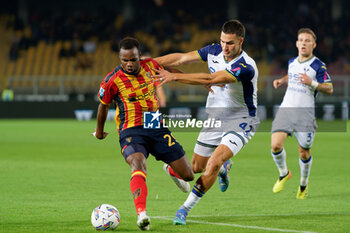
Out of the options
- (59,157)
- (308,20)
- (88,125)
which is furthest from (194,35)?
(59,157)

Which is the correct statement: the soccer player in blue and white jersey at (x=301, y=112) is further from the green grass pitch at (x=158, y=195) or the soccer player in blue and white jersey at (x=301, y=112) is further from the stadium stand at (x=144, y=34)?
the stadium stand at (x=144, y=34)

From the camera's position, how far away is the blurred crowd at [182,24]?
116ft

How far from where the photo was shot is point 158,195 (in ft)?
30.9

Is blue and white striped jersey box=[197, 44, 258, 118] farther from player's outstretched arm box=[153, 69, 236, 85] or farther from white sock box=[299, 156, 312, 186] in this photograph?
white sock box=[299, 156, 312, 186]

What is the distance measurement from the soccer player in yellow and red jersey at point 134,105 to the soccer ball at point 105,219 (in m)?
0.60

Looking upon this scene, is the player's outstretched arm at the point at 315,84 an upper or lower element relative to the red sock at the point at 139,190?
upper

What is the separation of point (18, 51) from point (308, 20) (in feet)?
53.3

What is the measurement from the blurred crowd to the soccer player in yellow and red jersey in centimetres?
2737

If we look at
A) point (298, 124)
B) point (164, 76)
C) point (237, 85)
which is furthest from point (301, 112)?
point (164, 76)

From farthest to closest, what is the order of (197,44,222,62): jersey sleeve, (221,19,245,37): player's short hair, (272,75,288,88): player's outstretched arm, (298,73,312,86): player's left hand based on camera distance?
(272,75,288,88): player's outstretched arm → (298,73,312,86): player's left hand → (197,44,222,62): jersey sleeve → (221,19,245,37): player's short hair

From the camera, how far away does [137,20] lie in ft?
125

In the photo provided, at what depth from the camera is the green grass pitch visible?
7096 millimetres

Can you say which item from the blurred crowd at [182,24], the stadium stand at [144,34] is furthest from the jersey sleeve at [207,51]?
the blurred crowd at [182,24]

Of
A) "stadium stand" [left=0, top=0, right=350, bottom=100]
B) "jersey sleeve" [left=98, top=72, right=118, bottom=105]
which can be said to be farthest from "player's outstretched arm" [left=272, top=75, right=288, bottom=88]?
"stadium stand" [left=0, top=0, right=350, bottom=100]
